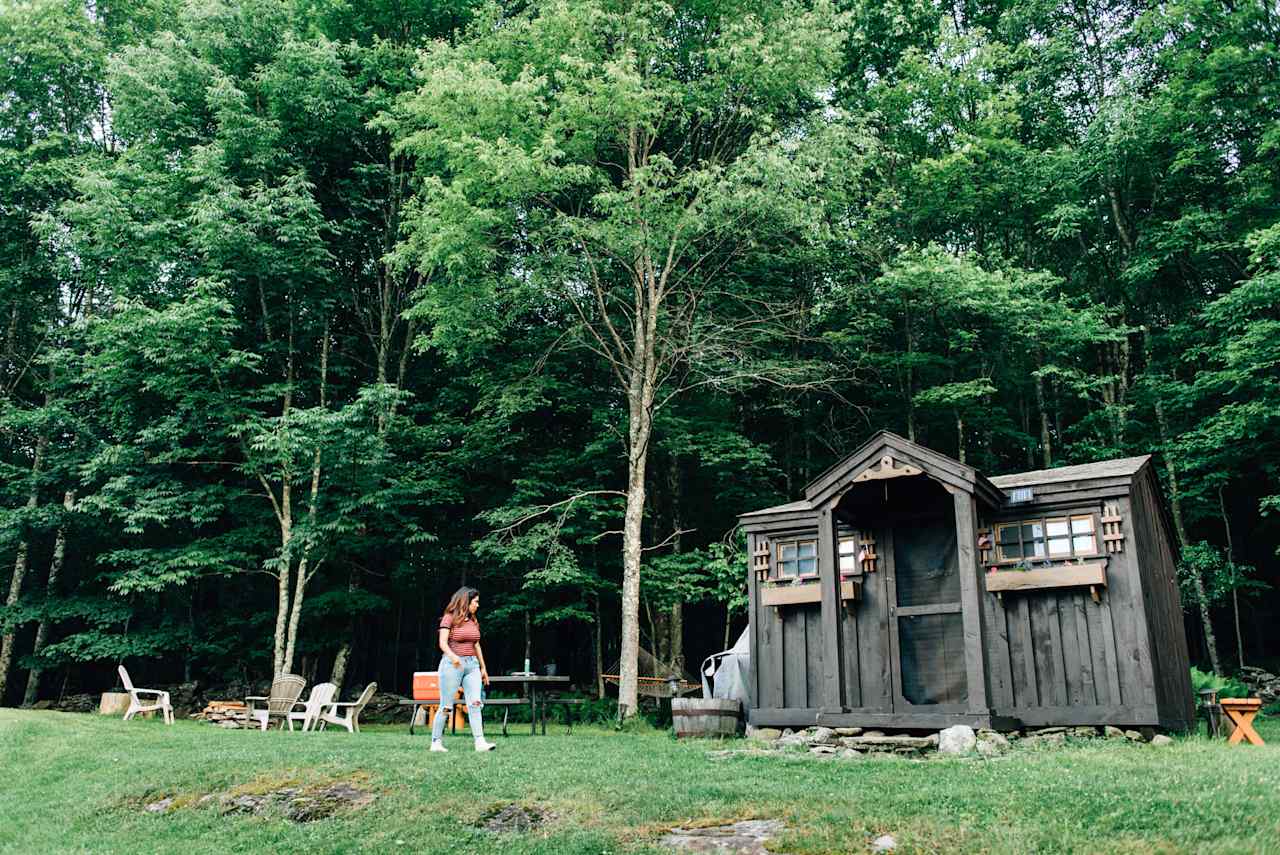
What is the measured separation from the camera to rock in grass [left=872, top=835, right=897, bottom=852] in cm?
531

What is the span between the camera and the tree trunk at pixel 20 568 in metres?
21.1

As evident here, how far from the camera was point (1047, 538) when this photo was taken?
11000 millimetres

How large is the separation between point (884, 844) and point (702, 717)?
741cm

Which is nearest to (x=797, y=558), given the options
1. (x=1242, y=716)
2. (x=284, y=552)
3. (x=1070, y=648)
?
(x=1070, y=648)

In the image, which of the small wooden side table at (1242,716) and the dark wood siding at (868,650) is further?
the dark wood siding at (868,650)

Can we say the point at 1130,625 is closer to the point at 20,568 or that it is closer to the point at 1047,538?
the point at 1047,538

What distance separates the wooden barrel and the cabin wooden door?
7.81 ft

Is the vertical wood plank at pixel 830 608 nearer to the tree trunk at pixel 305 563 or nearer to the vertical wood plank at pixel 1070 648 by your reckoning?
the vertical wood plank at pixel 1070 648

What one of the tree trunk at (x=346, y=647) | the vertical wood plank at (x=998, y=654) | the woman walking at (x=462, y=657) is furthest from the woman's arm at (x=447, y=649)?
the tree trunk at (x=346, y=647)

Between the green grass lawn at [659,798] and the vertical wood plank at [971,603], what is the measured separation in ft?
3.37

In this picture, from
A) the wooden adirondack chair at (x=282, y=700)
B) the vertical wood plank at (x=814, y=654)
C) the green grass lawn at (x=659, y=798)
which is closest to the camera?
the green grass lawn at (x=659, y=798)

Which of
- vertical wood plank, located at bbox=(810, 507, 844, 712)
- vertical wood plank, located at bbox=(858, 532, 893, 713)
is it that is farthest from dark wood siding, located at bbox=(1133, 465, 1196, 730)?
vertical wood plank, located at bbox=(810, 507, 844, 712)

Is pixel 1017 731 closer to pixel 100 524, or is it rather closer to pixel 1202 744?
pixel 1202 744

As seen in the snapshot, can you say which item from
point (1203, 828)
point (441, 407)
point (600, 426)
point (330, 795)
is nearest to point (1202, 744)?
point (1203, 828)
